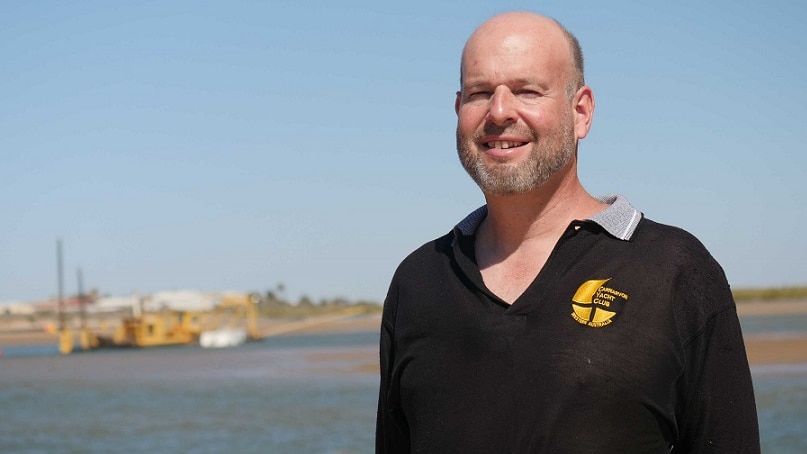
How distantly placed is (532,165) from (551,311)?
11.5 inches

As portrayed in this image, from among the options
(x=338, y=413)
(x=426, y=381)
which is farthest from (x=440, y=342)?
Result: (x=338, y=413)

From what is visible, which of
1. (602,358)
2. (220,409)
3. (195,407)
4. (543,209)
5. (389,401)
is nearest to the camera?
(602,358)

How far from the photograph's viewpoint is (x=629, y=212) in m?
2.37

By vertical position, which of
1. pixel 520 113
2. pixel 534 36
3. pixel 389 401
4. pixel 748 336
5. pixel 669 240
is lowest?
pixel 748 336

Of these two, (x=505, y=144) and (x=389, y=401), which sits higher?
(x=505, y=144)

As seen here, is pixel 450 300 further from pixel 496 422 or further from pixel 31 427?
pixel 31 427

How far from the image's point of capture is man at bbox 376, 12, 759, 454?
7.13 ft

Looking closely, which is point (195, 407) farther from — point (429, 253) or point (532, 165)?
point (532, 165)

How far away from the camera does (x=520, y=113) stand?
2.32 meters

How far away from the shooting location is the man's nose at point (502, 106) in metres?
2.31

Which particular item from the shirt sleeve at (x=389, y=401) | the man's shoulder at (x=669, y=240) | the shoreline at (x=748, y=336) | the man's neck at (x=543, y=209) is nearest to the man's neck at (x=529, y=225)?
the man's neck at (x=543, y=209)

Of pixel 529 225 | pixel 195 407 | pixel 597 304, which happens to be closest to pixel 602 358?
pixel 597 304

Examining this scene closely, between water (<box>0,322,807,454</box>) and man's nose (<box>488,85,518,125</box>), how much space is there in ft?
39.9

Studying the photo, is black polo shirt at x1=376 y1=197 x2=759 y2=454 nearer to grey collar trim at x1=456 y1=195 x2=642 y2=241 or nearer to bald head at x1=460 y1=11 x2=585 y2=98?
grey collar trim at x1=456 y1=195 x2=642 y2=241
